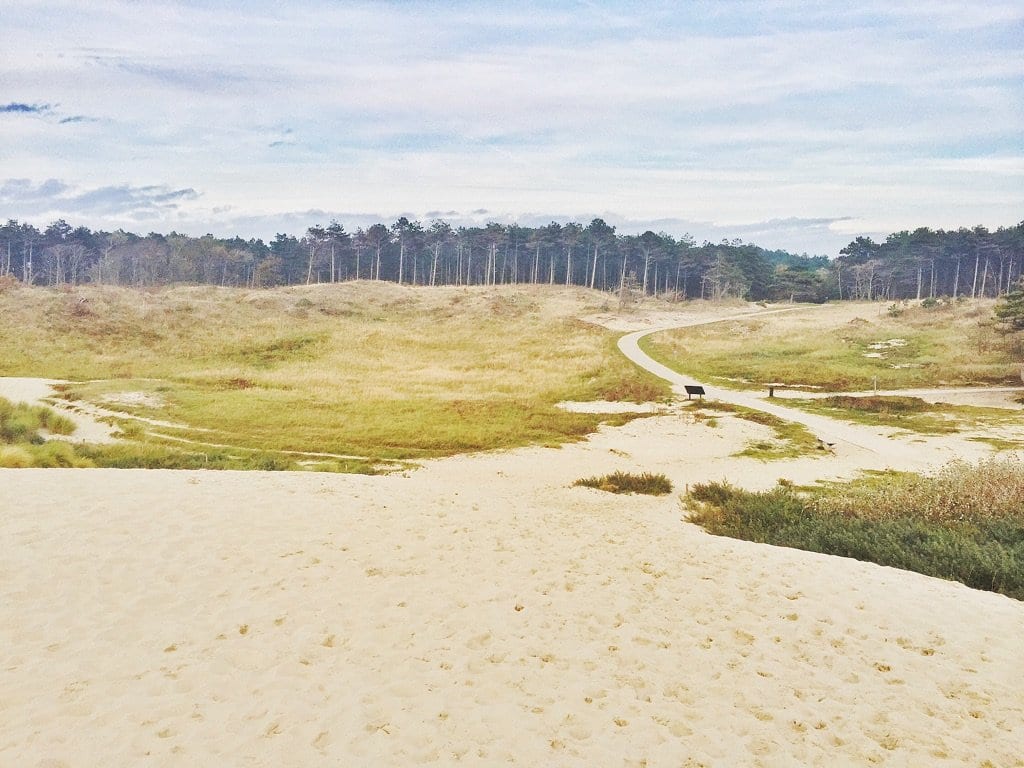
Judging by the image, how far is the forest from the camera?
11262 cm

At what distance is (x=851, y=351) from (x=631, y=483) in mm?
45689

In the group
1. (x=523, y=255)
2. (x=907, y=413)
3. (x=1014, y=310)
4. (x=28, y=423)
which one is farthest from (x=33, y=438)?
(x=523, y=255)

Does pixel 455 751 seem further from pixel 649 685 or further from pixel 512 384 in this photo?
pixel 512 384

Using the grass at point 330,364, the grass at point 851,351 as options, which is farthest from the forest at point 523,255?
the grass at point 851,351

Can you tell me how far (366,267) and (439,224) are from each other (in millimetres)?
19973

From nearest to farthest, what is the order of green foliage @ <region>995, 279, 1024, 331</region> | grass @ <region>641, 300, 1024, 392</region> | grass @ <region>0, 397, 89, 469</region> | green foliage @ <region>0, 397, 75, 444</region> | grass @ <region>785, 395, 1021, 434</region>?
grass @ <region>0, 397, 89, 469</region> → green foliage @ <region>0, 397, 75, 444</region> → grass @ <region>785, 395, 1021, 434</region> → grass @ <region>641, 300, 1024, 392</region> → green foliage @ <region>995, 279, 1024, 331</region>

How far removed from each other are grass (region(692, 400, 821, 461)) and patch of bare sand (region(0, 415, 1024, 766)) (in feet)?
43.2

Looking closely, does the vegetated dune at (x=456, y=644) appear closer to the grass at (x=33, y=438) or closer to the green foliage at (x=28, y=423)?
the grass at (x=33, y=438)

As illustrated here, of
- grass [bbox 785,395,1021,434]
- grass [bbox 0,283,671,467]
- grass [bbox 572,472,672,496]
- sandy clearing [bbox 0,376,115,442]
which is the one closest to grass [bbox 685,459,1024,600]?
grass [bbox 572,472,672,496]

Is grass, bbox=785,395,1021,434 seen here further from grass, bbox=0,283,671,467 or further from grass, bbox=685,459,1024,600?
grass, bbox=685,459,1024,600

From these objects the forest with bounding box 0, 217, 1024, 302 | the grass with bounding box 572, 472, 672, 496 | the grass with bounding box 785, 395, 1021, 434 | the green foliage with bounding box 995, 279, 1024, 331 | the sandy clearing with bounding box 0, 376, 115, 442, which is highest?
the forest with bounding box 0, 217, 1024, 302

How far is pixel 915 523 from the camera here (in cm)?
1221

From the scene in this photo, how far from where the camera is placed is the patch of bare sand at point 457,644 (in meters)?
5.73

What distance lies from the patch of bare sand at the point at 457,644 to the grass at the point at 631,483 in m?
4.66
